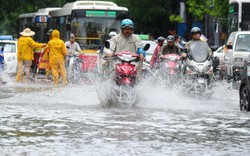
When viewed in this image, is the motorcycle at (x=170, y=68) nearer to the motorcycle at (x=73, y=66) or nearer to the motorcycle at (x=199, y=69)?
the motorcycle at (x=199, y=69)

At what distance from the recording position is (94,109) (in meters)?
17.4

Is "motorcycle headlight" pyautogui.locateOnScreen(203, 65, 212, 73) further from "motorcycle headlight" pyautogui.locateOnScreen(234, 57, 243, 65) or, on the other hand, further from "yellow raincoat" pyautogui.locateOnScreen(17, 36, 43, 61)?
"yellow raincoat" pyautogui.locateOnScreen(17, 36, 43, 61)

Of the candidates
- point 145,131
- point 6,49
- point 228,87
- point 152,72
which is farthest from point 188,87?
point 6,49

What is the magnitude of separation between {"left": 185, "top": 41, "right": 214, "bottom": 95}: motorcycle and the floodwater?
2.48 feet

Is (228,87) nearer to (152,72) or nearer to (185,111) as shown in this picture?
(152,72)

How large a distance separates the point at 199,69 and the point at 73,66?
381 inches

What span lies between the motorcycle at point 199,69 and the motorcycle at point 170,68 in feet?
3.20

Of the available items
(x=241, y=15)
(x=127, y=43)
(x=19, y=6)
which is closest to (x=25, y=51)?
(x=241, y=15)

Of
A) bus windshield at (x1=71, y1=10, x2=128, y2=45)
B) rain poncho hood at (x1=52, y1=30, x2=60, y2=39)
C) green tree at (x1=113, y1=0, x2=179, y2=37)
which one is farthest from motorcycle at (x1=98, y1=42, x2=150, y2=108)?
green tree at (x1=113, y1=0, x2=179, y2=37)

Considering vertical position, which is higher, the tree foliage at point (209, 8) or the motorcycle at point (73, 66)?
the tree foliage at point (209, 8)

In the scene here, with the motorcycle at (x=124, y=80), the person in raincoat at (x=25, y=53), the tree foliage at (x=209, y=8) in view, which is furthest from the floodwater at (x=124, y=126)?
the tree foliage at (x=209, y=8)

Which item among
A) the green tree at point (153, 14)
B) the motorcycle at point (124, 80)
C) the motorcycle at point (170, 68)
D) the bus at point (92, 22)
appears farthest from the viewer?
the green tree at point (153, 14)

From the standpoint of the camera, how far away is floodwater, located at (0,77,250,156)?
11047mm

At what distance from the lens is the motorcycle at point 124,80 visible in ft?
58.3
